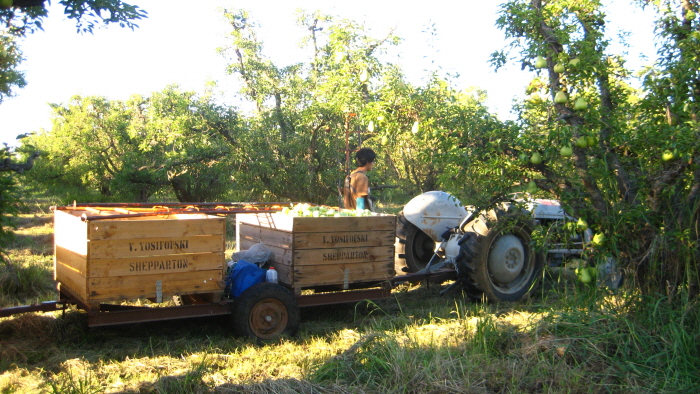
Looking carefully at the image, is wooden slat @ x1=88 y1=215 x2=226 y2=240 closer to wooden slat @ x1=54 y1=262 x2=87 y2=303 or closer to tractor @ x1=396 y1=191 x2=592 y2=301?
wooden slat @ x1=54 y1=262 x2=87 y2=303

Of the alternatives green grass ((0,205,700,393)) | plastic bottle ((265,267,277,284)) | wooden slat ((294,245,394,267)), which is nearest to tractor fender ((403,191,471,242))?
wooden slat ((294,245,394,267))

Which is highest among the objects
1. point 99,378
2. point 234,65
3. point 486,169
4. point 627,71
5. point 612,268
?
point 234,65

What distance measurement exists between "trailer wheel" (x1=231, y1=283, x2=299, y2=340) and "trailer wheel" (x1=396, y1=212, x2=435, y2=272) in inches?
118

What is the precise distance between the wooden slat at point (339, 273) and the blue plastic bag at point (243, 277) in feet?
1.19

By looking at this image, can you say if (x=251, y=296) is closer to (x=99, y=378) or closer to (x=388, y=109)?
(x=99, y=378)

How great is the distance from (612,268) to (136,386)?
12.4 feet

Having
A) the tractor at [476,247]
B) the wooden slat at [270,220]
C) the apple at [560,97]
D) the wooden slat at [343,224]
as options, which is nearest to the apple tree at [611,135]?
the apple at [560,97]

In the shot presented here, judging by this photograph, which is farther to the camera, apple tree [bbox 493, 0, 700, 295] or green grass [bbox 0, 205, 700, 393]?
apple tree [bbox 493, 0, 700, 295]

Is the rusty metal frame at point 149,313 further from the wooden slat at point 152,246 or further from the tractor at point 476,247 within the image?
the tractor at point 476,247

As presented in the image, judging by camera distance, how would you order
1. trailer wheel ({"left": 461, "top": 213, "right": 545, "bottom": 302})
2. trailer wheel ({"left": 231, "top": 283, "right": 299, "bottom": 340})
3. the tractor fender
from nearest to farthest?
trailer wheel ({"left": 231, "top": 283, "right": 299, "bottom": 340})
trailer wheel ({"left": 461, "top": 213, "right": 545, "bottom": 302})
the tractor fender

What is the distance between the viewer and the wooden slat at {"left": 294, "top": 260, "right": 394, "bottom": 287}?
5.90 metres

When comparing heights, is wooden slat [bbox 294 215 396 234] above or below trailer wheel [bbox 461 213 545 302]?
above

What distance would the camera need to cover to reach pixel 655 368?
411cm

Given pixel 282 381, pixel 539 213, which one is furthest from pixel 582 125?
pixel 539 213
